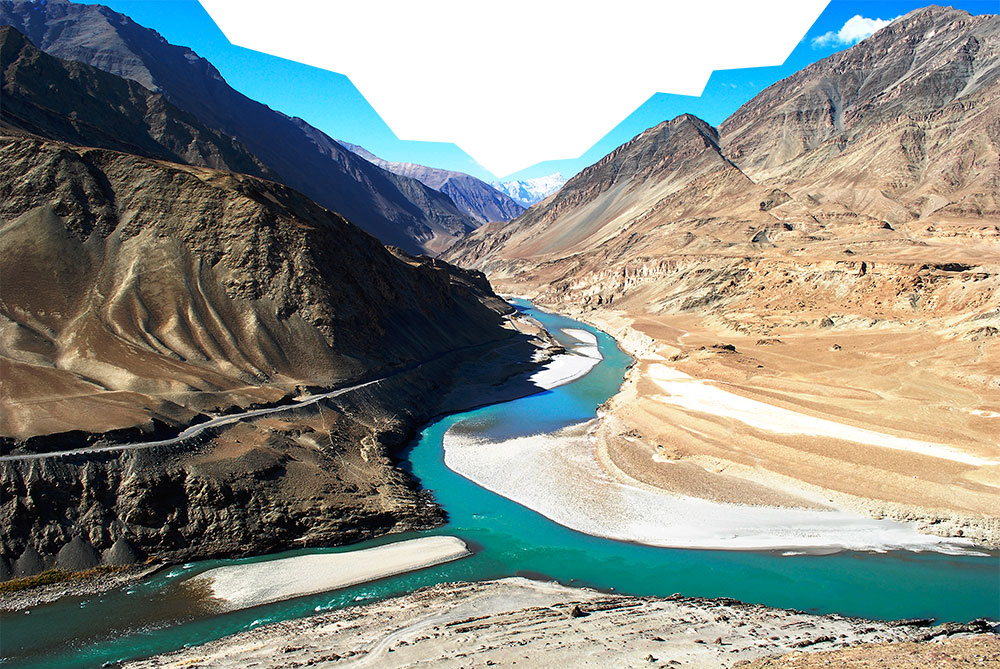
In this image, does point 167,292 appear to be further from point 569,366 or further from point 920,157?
point 920,157

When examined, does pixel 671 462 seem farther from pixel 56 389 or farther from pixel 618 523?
pixel 56 389

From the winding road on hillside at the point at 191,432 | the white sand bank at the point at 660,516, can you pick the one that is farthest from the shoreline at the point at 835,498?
the winding road on hillside at the point at 191,432

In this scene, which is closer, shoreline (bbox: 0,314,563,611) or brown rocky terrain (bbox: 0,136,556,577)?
shoreline (bbox: 0,314,563,611)

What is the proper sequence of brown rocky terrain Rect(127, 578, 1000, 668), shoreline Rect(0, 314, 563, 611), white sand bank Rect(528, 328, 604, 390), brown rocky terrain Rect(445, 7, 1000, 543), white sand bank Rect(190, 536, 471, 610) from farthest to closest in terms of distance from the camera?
1. white sand bank Rect(528, 328, 604, 390)
2. brown rocky terrain Rect(445, 7, 1000, 543)
3. white sand bank Rect(190, 536, 471, 610)
4. shoreline Rect(0, 314, 563, 611)
5. brown rocky terrain Rect(127, 578, 1000, 668)

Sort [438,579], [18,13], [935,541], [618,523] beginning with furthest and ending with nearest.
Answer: [18,13]
[618,523]
[935,541]
[438,579]

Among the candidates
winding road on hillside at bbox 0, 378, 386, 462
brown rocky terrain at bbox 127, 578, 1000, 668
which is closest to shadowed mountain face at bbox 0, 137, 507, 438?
winding road on hillside at bbox 0, 378, 386, 462

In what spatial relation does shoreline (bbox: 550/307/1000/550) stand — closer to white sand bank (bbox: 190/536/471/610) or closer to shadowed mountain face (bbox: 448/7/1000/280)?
white sand bank (bbox: 190/536/471/610)

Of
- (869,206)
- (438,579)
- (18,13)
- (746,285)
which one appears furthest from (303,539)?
(18,13)
